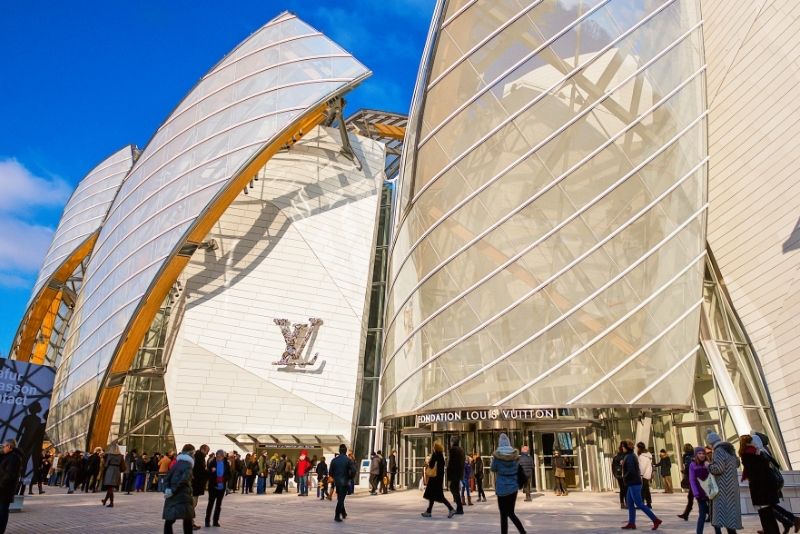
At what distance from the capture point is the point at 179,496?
25.3 feet

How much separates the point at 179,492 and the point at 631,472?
22.3 ft

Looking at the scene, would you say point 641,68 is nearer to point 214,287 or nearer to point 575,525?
point 575,525

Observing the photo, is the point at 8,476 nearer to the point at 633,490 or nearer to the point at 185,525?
the point at 185,525

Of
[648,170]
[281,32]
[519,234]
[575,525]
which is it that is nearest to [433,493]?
[575,525]

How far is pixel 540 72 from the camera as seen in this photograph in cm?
2011

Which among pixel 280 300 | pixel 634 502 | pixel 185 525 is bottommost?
pixel 185 525

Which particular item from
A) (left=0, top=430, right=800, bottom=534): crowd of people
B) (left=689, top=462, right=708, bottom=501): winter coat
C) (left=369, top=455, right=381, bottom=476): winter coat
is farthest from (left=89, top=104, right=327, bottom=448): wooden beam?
(left=689, top=462, right=708, bottom=501): winter coat

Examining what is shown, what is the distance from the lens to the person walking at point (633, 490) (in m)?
8.98

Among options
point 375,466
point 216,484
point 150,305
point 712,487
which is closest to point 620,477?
point 712,487

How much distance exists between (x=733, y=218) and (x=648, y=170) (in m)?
2.97

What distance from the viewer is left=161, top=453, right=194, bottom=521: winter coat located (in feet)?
25.0

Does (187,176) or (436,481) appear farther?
(187,176)

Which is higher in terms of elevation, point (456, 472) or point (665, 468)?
point (665, 468)

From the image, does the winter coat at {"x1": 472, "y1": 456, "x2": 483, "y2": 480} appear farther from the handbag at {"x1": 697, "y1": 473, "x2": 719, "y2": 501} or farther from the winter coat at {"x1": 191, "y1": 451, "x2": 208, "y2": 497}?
the handbag at {"x1": 697, "y1": 473, "x2": 719, "y2": 501}
